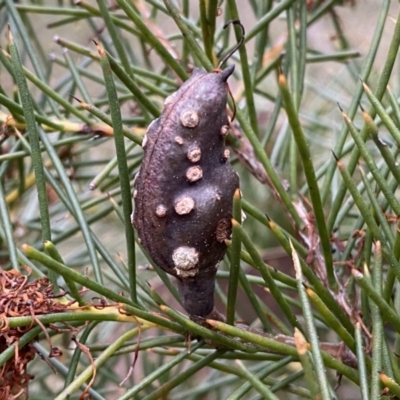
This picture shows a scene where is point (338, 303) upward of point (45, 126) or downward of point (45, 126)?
downward

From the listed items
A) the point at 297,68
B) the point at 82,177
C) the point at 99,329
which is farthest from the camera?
the point at 99,329

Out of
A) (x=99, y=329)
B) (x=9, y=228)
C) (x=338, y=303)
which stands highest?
(x=9, y=228)

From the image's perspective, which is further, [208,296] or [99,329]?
[99,329]

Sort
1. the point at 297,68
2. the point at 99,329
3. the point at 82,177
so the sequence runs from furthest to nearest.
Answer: the point at 99,329 < the point at 82,177 < the point at 297,68

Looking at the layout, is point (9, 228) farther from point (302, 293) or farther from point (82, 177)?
point (82, 177)

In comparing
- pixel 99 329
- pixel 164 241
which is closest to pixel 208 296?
pixel 164 241

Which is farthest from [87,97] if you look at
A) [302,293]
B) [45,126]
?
[302,293]
